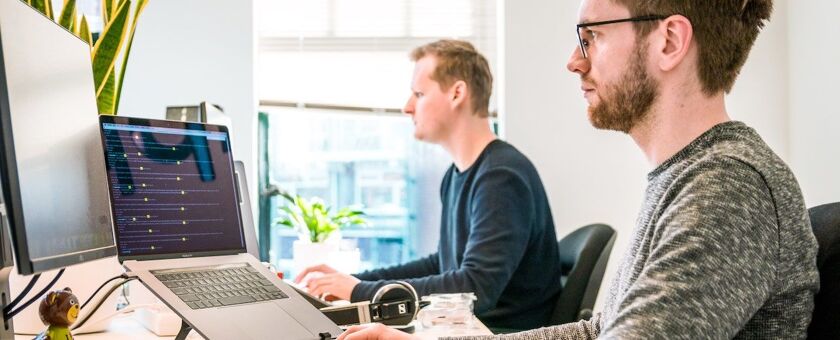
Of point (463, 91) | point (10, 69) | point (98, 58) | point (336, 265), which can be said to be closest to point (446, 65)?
point (463, 91)

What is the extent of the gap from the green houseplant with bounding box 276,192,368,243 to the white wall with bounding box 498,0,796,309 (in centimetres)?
76

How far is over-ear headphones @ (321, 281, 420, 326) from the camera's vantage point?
152 centimetres

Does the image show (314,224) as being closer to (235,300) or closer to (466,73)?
(466,73)

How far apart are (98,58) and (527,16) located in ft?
6.93

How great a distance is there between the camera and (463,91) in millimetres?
2543

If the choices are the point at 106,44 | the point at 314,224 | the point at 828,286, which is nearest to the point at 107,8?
the point at 106,44

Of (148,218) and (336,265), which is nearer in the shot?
(148,218)

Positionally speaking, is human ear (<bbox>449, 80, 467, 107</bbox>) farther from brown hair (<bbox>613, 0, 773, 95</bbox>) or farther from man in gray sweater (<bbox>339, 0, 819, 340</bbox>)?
brown hair (<bbox>613, 0, 773, 95</bbox>)

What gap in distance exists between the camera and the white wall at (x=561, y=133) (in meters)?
3.37

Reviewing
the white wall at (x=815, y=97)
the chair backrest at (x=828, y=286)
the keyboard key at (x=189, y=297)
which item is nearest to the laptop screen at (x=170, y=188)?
the keyboard key at (x=189, y=297)

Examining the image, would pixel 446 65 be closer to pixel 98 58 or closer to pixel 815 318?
pixel 98 58

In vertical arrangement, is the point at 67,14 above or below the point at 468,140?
above

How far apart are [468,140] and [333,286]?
2.36 ft

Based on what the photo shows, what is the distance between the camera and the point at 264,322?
1.22 m
